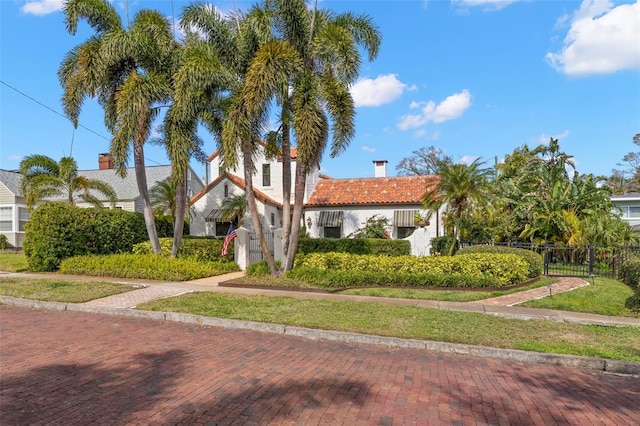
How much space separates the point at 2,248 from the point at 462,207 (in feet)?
90.2

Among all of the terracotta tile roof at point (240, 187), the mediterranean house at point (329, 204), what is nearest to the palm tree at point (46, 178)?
the terracotta tile roof at point (240, 187)

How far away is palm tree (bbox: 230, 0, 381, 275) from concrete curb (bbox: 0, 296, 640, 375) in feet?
18.0

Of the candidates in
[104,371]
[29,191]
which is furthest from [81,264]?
[104,371]

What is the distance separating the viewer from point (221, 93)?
1471 centimetres

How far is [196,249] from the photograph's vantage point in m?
17.6

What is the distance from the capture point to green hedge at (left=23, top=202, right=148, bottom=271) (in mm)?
16031

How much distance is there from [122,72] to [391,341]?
14.8 metres

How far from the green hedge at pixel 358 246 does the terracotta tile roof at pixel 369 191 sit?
6.86 m

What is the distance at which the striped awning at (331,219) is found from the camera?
26050 mm

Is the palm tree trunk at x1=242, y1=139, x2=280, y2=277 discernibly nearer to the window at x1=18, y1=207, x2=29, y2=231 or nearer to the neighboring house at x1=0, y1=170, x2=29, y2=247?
the neighboring house at x1=0, y1=170, x2=29, y2=247

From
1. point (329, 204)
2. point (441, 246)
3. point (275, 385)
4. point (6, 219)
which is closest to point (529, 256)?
point (441, 246)

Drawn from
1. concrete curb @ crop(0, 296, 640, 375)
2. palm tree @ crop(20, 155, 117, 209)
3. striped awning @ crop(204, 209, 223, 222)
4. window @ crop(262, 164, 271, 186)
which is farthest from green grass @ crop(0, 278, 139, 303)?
window @ crop(262, 164, 271, 186)

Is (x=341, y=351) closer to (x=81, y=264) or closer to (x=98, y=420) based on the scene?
(x=98, y=420)

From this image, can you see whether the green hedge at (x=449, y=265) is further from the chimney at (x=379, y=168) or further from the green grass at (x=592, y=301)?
the chimney at (x=379, y=168)
